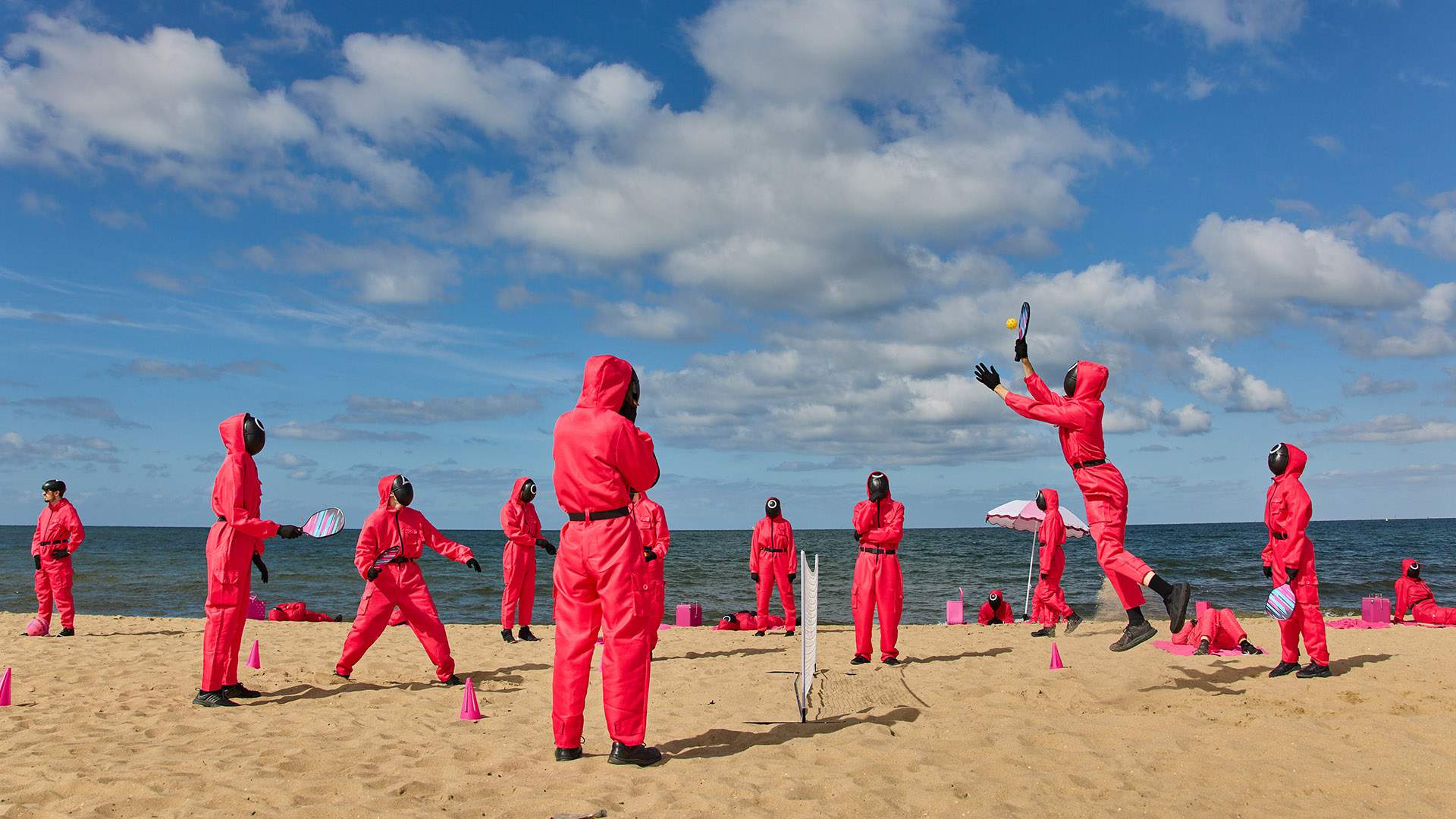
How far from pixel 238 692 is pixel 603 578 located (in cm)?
489

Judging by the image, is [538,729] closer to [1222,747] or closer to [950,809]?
[950,809]

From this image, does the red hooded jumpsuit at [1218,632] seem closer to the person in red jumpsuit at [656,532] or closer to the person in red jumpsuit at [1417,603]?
the person in red jumpsuit at [656,532]

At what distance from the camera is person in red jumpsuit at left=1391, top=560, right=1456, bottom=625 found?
49.4ft

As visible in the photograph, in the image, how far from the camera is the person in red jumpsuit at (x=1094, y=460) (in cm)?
744

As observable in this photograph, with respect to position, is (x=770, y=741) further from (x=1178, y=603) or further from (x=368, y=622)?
(x=368, y=622)

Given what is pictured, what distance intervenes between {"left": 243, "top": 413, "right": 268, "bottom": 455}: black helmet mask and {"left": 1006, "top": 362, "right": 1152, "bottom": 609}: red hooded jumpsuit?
644 cm

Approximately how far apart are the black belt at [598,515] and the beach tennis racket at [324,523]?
414 centimetres

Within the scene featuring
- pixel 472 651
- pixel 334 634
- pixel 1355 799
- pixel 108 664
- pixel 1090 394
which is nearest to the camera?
pixel 1355 799

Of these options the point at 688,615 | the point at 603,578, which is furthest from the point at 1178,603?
the point at 688,615

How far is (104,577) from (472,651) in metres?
31.3

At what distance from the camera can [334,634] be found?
1357 cm

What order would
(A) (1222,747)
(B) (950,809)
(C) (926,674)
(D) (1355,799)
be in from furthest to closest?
(C) (926,674) < (A) (1222,747) < (D) (1355,799) < (B) (950,809)

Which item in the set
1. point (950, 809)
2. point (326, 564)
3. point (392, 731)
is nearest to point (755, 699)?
point (392, 731)

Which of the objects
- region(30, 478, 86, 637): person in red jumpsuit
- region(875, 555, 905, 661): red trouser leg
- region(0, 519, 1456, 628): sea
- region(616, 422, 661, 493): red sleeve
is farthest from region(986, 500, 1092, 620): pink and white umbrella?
region(30, 478, 86, 637): person in red jumpsuit
